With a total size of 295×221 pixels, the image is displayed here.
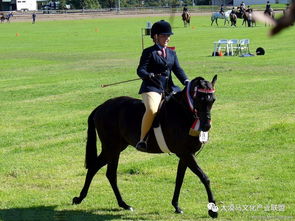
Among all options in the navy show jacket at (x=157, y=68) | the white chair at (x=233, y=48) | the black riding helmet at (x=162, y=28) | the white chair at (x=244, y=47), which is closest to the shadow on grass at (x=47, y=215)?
the navy show jacket at (x=157, y=68)

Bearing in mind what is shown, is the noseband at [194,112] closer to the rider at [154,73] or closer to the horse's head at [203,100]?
the horse's head at [203,100]

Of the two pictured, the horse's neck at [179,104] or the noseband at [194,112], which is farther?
the horse's neck at [179,104]

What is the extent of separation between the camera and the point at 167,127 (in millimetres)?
7836

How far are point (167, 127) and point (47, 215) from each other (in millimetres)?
1932

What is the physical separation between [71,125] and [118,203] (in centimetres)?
712

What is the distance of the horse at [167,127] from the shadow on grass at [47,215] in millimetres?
364

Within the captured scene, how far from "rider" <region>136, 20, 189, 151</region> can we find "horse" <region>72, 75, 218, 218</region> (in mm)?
119

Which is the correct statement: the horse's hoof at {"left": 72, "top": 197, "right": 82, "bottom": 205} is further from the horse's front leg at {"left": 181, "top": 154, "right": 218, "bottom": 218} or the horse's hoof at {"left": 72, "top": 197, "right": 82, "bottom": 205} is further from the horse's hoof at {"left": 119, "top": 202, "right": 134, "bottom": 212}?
the horse's front leg at {"left": 181, "top": 154, "right": 218, "bottom": 218}

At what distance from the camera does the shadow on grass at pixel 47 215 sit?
781 cm

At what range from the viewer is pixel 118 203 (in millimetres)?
8312

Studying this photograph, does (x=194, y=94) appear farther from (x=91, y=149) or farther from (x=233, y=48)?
(x=233, y=48)

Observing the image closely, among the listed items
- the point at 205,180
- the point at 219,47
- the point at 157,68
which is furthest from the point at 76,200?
the point at 219,47

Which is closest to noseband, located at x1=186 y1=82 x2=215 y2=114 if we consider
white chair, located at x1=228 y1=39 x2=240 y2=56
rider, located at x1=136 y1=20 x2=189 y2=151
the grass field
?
rider, located at x1=136 y1=20 x2=189 y2=151

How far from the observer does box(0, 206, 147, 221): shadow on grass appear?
781cm
